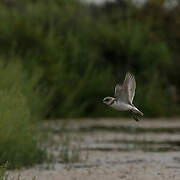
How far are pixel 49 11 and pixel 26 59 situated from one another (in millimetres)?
3505

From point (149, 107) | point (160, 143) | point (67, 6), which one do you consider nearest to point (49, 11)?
point (67, 6)

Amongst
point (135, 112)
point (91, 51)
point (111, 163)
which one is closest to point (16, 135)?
point (111, 163)

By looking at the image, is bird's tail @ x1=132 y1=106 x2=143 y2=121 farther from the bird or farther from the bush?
the bush

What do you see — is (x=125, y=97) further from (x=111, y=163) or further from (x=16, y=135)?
(x=111, y=163)

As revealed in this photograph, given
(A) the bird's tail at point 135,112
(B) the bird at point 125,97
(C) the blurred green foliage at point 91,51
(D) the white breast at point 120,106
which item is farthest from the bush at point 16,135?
(C) the blurred green foliage at point 91,51

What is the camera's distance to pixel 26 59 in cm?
1948

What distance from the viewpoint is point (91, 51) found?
21500mm

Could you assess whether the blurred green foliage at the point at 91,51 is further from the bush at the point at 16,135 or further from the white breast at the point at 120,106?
the white breast at the point at 120,106

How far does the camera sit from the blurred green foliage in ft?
65.4

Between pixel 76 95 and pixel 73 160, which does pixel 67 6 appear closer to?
pixel 76 95

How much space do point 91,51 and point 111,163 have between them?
353 inches

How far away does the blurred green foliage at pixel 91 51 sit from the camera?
19.9 meters

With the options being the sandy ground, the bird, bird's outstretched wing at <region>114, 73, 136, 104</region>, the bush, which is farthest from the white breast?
the bush

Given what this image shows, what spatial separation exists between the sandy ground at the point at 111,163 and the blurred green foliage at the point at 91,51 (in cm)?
284
